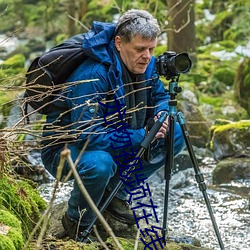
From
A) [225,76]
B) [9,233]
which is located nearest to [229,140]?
[225,76]

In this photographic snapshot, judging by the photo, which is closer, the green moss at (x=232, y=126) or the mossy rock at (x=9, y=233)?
the mossy rock at (x=9, y=233)

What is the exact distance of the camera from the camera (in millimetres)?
3207

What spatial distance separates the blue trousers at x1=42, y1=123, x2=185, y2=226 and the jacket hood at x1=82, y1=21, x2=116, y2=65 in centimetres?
51

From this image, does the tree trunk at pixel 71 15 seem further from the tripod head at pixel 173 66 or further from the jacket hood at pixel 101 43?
the tripod head at pixel 173 66

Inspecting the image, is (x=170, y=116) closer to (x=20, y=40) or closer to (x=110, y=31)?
(x=110, y=31)

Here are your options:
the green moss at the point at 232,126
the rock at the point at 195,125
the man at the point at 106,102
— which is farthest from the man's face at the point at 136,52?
the rock at the point at 195,125

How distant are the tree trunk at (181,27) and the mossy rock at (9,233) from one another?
7.64 m

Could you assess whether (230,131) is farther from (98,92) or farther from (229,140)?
(98,92)

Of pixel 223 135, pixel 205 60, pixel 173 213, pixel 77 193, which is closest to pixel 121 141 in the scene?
pixel 77 193

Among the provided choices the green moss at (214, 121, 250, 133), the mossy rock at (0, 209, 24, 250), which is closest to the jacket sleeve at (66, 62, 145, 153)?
the mossy rock at (0, 209, 24, 250)

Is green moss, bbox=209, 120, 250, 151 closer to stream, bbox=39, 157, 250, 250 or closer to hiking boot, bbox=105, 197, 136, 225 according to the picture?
stream, bbox=39, 157, 250, 250

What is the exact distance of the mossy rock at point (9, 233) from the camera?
234 cm

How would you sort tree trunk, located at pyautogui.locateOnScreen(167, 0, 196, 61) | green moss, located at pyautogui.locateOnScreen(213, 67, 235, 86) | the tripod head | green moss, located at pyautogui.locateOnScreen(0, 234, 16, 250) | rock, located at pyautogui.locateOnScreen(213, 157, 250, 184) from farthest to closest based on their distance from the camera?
green moss, located at pyautogui.locateOnScreen(213, 67, 235, 86) < tree trunk, located at pyautogui.locateOnScreen(167, 0, 196, 61) < rock, located at pyautogui.locateOnScreen(213, 157, 250, 184) < the tripod head < green moss, located at pyautogui.locateOnScreen(0, 234, 16, 250)

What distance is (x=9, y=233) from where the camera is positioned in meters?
2.49
